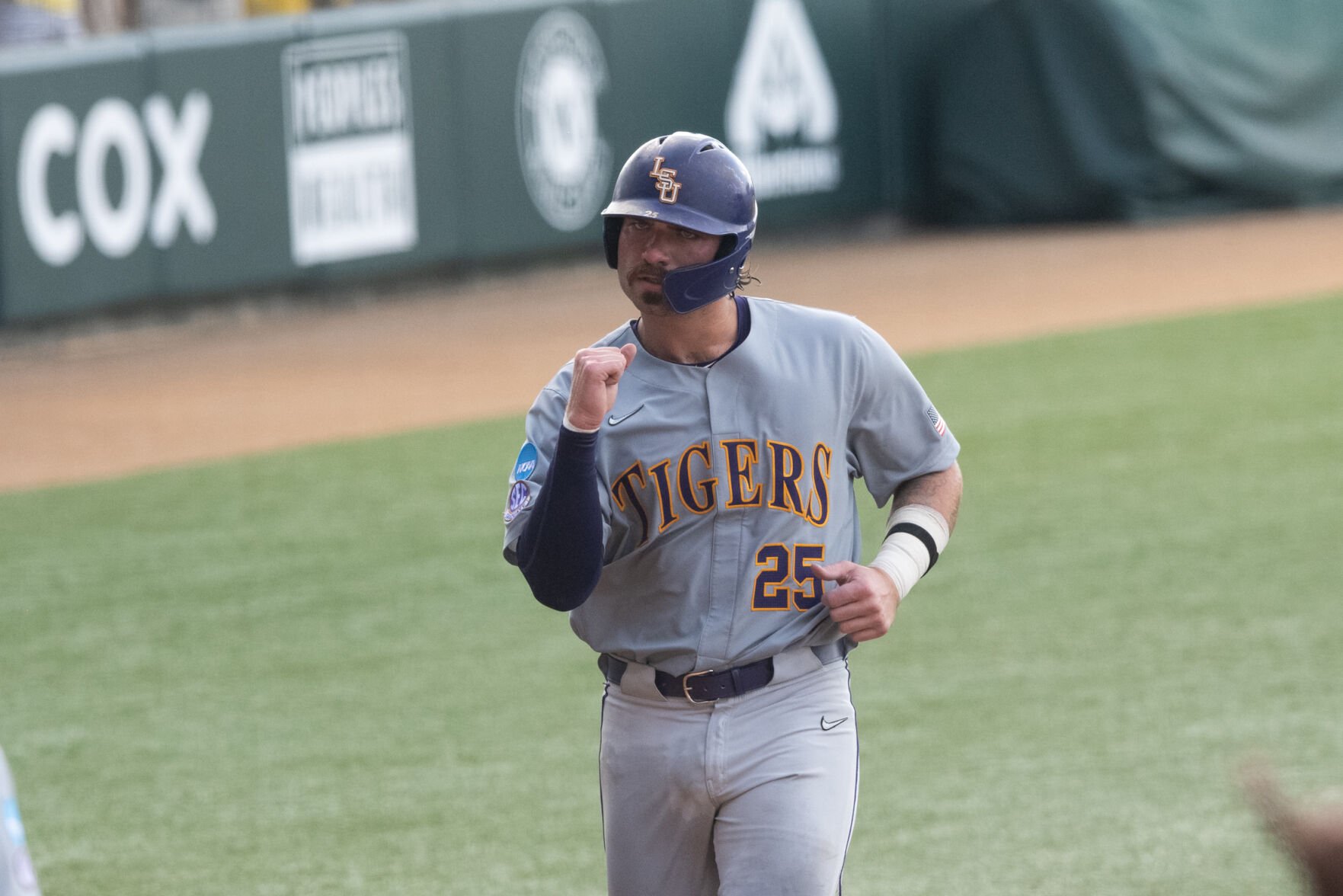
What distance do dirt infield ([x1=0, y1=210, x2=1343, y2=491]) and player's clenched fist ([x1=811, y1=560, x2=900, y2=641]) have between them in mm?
7117

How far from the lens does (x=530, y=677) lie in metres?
7.06

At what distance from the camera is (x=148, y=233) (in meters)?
13.9

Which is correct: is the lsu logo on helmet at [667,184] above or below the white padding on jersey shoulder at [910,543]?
above

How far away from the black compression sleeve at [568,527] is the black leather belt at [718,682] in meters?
0.26

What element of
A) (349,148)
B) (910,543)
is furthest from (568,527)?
(349,148)

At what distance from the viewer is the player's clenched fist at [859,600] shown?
11.9 ft

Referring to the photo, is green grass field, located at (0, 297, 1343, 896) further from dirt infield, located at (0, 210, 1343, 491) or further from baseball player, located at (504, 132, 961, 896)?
baseball player, located at (504, 132, 961, 896)

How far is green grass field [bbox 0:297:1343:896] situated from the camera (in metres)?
5.52

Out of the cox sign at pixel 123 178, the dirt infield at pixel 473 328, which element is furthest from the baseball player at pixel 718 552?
the cox sign at pixel 123 178

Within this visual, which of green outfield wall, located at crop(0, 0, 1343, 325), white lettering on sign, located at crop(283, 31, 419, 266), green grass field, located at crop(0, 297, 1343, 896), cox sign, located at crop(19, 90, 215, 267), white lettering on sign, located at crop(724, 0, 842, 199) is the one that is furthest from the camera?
white lettering on sign, located at crop(724, 0, 842, 199)

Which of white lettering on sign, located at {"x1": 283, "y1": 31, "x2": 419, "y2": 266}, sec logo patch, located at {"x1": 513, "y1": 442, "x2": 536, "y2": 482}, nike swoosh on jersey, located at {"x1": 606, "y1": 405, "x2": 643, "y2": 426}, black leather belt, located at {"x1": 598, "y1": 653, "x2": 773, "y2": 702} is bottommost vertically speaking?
white lettering on sign, located at {"x1": 283, "y1": 31, "x2": 419, "y2": 266}

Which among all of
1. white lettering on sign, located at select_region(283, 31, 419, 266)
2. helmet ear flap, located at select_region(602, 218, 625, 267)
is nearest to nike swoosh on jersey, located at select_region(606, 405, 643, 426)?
helmet ear flap, located at select_region(602, 218, 625, 267)

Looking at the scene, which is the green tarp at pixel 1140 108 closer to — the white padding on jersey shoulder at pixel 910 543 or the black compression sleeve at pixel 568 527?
the white padding on jersey shoulder at pixel 910 543

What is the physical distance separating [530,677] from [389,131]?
875 cm
